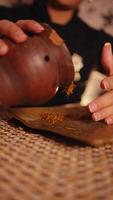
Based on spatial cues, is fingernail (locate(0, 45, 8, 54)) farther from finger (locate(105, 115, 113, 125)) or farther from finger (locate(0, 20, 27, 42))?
finger (locate(105, 115, 113, 125))

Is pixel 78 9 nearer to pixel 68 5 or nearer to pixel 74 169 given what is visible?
pixel 68 5

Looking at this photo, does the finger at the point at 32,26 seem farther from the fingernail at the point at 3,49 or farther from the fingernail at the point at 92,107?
the fingernail at the point at 92,107

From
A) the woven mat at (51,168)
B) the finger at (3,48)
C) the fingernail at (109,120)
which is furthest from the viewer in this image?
the fingernail at (109,120)

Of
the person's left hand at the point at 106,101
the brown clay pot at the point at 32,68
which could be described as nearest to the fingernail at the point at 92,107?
the person's left hand at the point at 106,101

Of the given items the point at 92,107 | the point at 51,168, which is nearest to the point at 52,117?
the point at 92,107

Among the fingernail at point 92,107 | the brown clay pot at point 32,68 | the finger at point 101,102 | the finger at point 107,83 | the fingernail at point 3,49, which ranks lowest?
the finger at point 101,102

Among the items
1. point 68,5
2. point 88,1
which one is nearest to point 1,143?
point 68,5
